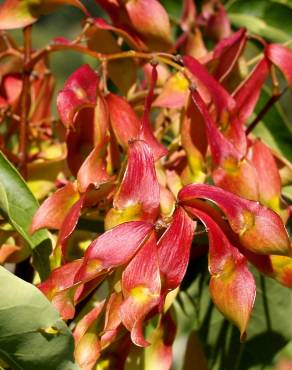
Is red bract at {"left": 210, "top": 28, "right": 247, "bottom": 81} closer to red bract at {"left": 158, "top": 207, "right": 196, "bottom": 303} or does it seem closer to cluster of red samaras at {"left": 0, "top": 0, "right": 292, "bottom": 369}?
cluster of red samaras at {"left": 0, "top": 0, "right": 292, "bottom": 369}

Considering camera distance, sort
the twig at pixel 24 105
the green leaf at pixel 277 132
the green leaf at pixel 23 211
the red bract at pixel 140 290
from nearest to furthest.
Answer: the red bract at pixel 140 290
the green leaf at pixel 23 211
the twig at pixel 24 105
the green leaf at pixel 277 132

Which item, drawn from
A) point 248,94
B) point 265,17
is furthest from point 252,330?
point 265,17

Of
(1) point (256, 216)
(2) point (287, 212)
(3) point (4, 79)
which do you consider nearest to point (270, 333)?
(2) point (287, 212)

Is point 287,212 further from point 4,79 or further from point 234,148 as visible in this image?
point 4,79

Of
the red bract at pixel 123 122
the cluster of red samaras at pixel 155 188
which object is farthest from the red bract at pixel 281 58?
the red bract at pixel 123 122

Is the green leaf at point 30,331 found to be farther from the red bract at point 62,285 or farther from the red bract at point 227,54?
the red bract at point 227,54
